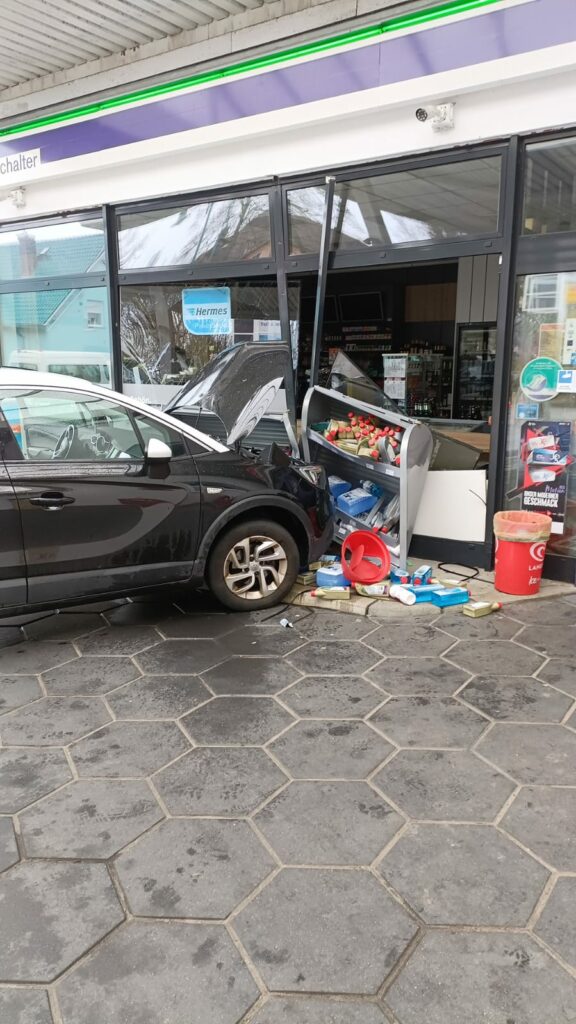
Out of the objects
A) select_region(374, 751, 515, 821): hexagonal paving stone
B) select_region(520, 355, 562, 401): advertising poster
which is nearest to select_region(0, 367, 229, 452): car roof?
select_region(520, 355, 562, 401): advertising poster

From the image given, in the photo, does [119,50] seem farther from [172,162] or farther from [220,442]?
[220,442]

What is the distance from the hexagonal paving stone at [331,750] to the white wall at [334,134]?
429 cm

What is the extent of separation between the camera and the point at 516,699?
3.73m

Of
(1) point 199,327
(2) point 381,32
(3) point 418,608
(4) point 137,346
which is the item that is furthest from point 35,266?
(3) point 418,608

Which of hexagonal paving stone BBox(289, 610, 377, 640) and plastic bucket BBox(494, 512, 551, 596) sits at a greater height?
plastic bucket BBox(494, 512, 551, 596)

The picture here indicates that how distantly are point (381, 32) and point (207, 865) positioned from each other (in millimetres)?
5824

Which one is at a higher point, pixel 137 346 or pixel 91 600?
pixel 137 346

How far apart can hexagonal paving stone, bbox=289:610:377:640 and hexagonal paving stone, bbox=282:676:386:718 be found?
2.02 ft

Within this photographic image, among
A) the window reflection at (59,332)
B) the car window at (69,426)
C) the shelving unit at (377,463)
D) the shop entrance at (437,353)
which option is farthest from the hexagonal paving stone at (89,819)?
the window reflection at (59,332)

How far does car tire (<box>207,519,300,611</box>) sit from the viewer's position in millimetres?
4836

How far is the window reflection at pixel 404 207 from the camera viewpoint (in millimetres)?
5410

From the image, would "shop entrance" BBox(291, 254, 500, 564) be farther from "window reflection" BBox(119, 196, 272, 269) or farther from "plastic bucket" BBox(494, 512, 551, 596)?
"window reflection" BBox(119, 196, 272, 269)

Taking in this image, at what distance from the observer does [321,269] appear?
20.5ft

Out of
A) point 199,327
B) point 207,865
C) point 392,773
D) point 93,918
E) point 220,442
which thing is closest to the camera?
point 93,918
